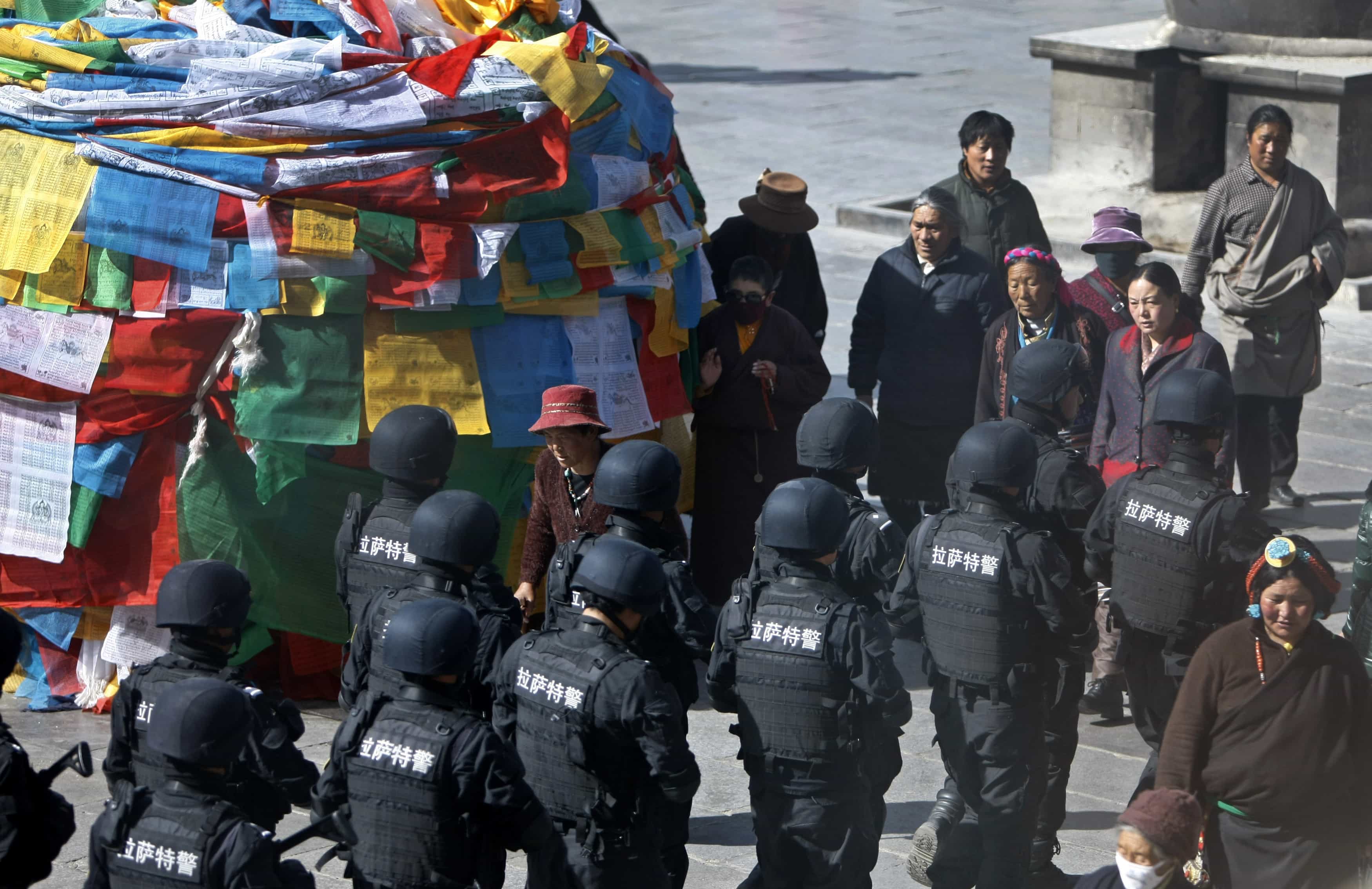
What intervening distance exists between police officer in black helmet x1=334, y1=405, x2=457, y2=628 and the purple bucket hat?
10.9ft

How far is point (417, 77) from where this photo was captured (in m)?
7.91

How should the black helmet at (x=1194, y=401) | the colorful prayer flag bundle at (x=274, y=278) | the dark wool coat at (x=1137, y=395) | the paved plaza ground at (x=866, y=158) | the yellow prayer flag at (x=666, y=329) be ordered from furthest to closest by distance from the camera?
the yellow prayer flag at (x=666, y=329)
the colorful prayer flag bundle at (x=274, y=278)
the dark wool coat at (x=1137, y=395)
the paved plaza ground at (x=866, y=158)
the black helmet at (x=1194, y=401)

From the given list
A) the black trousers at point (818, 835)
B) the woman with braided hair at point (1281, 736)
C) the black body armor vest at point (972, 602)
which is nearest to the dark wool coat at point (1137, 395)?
the black body armor vest at point (972, 602)

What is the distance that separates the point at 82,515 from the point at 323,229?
1.69 m

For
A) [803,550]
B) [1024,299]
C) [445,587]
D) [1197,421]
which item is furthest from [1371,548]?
[445,587]

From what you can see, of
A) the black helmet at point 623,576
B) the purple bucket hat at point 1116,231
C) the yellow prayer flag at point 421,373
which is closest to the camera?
the black helmet at point 623,576

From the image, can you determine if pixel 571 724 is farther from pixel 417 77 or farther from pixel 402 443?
pixel 417 77

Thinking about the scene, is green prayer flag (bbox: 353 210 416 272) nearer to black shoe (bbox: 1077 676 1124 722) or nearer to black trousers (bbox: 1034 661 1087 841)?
black trousers (bbox: 1034 661 1087 841)

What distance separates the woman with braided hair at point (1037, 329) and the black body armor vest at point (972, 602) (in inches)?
76.4

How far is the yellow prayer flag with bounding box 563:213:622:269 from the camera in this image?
8.15 m

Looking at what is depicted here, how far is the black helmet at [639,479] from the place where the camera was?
20.8ft

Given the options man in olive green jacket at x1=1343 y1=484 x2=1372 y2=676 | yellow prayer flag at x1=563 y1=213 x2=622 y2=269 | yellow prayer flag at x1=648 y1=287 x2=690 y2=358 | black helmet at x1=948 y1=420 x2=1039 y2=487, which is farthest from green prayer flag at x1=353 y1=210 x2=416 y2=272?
man in olive green jacket at x1=1343 y1=484 x2=1372 y2=676

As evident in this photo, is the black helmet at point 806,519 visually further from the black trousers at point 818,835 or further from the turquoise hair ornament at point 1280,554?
A: the turquoise hair ornament at point 1280,554

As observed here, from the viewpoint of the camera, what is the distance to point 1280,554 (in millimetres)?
5336
